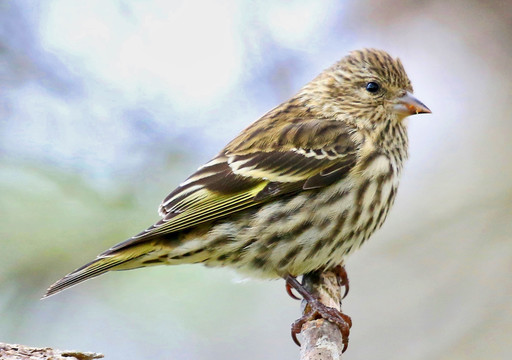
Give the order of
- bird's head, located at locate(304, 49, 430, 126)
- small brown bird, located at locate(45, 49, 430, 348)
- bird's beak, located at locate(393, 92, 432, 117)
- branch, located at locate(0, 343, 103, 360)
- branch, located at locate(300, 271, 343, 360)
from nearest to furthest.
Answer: branch, located at locate(0, 343, 103, 360) → branch, located at locate(300, 271, 343, 360) → small brown bird, located at locate(45, 49, 430, 348) → bird's beak, located at locate(393, 92, 432, 117) → bird's head, located at locate(304, 49, 430, 126)

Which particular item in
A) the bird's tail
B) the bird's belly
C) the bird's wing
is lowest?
the bird's tail

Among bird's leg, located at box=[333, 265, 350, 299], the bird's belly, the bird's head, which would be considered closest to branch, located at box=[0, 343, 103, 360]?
the bird's belly

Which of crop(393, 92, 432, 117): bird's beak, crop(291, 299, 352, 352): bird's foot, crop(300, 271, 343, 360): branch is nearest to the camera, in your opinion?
crop(300, 271, 343, 360): branch

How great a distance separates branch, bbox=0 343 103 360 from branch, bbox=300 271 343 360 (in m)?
1.06

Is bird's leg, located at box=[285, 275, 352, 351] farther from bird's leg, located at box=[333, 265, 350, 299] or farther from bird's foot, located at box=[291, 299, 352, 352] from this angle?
bird's leg, located at box=[333, 265, 350, 299]

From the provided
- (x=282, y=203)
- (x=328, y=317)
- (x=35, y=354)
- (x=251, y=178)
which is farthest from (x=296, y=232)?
(x=35, y=354)

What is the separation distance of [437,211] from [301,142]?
1.79 meters

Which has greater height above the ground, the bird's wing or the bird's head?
the bird's head

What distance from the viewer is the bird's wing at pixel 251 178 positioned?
468 centimetres

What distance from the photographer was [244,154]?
492 cm

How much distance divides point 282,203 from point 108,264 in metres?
1.11

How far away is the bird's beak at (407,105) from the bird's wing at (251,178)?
40cm

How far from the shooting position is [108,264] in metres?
4.44

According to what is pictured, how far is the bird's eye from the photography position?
5234mm
